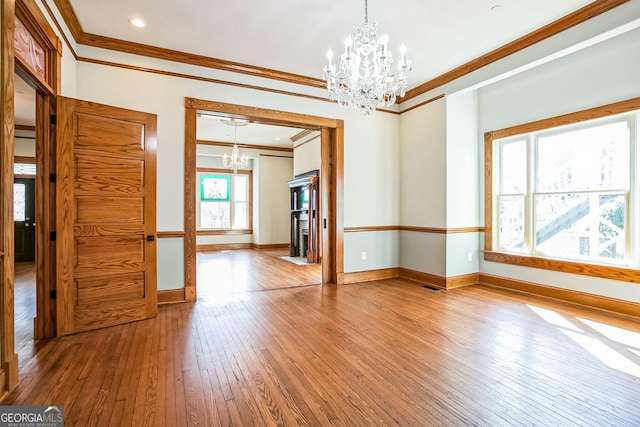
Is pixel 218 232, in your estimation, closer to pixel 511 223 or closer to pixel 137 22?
pixel 137 22

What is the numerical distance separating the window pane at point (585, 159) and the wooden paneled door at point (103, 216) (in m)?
4.90

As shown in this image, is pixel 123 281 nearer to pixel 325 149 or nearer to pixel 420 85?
pixel 325 149

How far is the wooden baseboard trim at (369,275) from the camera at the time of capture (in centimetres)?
504

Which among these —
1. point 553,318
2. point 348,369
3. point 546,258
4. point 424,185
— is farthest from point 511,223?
point 348,369

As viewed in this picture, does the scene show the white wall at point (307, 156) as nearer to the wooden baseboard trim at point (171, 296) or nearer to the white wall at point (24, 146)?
the wooden baseboard trim at point (171, 296)

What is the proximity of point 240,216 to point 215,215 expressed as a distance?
763 mm

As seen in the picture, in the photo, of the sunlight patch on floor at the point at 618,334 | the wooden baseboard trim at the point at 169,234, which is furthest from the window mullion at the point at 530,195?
the wooden baseboard trim at the point at 169,234

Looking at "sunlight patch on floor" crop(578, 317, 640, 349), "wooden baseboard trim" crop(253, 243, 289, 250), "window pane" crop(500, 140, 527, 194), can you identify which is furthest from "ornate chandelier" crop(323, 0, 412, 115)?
"wooden baseboard trim" crop(253, 243, 289, 250)

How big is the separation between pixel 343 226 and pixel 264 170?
529cm

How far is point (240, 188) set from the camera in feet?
33.5

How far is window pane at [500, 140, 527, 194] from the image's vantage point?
4.55 meters

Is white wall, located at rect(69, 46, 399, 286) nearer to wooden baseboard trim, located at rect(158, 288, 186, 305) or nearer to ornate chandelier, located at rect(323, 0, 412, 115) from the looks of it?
wooden baseboard trim, located at rect(158, 288, 186, 305)

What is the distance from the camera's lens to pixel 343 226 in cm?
499

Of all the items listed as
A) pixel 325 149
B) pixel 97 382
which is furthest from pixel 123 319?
pixel 325 149
